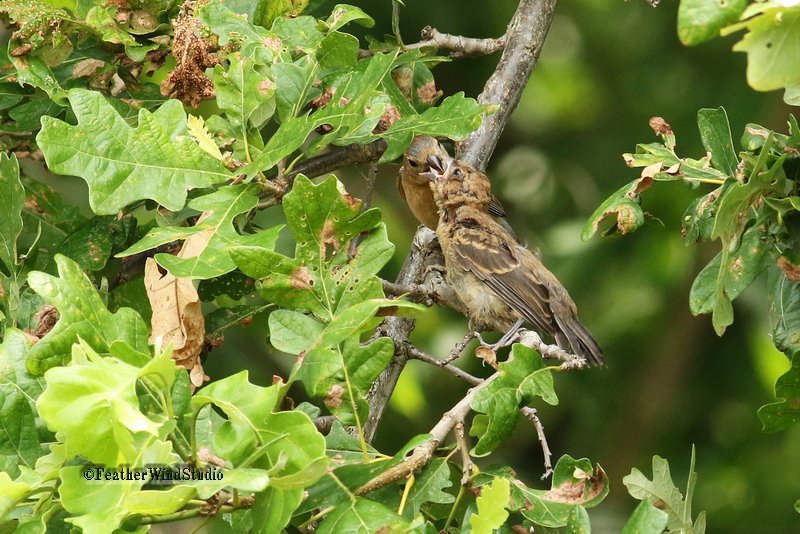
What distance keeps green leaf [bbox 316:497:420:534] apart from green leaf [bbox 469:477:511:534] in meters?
0.17

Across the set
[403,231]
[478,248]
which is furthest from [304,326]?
[403,231]

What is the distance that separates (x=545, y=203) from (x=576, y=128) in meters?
0.57

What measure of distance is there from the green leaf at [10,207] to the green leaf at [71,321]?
2.35 ft

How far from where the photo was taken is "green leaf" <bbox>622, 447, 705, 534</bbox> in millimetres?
2969

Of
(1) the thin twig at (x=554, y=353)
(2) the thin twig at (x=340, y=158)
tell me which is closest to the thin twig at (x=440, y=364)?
(1) the thin twig at (x=554, y=353)

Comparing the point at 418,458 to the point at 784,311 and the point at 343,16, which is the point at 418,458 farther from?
the point at 343,16

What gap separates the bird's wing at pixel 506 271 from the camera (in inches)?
189

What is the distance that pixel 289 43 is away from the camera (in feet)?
11.9

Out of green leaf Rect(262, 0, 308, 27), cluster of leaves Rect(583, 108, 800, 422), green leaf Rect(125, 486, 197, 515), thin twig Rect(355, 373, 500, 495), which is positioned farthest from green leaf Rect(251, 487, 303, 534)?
green leaf Rect(262, 0, 308, 27)

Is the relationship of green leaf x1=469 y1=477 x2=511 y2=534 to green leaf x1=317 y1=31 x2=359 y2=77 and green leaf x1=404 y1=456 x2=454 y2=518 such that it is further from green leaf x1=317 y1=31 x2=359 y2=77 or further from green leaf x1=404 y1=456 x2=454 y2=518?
green leaf x1=317 y1=31 x2=359 y2=77

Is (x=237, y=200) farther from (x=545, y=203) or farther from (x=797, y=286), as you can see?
(x=545, y=203)

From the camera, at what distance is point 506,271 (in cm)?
501

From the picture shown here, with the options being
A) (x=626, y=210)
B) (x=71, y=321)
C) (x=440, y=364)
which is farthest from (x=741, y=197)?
(x=71, y=321)

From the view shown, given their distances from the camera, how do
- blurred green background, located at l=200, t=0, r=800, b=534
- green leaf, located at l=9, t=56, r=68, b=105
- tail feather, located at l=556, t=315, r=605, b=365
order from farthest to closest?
blurred green background, located at l=200, t=0, r=800, b=534
tail feather, located at l=556, t=315, r=605, b=365
green leaf, located at l=9, t=56, r=68, b=105
